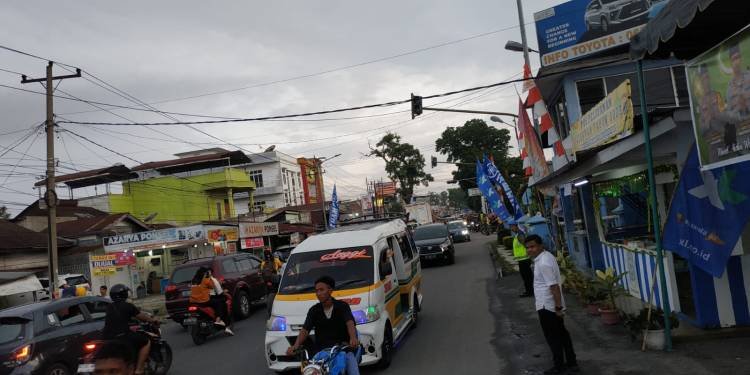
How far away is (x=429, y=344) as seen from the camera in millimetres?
9375

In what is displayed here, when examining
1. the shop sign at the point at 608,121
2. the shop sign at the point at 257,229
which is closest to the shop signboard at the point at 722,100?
the shop sign at the point at 608,121

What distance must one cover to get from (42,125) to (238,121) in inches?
284

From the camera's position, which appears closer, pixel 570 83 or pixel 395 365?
pixel 395 365

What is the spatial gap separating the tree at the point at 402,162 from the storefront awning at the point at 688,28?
60.4 metres

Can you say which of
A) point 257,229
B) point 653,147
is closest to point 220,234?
point 257,229

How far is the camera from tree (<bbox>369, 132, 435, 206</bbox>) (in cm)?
6756

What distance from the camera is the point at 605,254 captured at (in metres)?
13.0

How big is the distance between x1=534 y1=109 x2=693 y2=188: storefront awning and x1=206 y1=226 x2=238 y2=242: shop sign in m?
21.1

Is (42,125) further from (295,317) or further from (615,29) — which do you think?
(615,29)

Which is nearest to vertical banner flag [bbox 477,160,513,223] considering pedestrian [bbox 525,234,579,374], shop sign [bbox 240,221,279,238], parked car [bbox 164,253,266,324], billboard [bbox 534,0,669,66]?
billboard [bbox 534,0,669,66]

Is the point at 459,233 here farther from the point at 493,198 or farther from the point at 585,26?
the point at 585,26

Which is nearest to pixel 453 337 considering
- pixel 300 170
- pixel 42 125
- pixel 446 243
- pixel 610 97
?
pixel 610 97

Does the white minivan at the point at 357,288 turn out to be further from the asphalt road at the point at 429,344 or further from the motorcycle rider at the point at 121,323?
the motorcycle rider at the point at 121,323

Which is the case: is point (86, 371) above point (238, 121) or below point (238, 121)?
below
